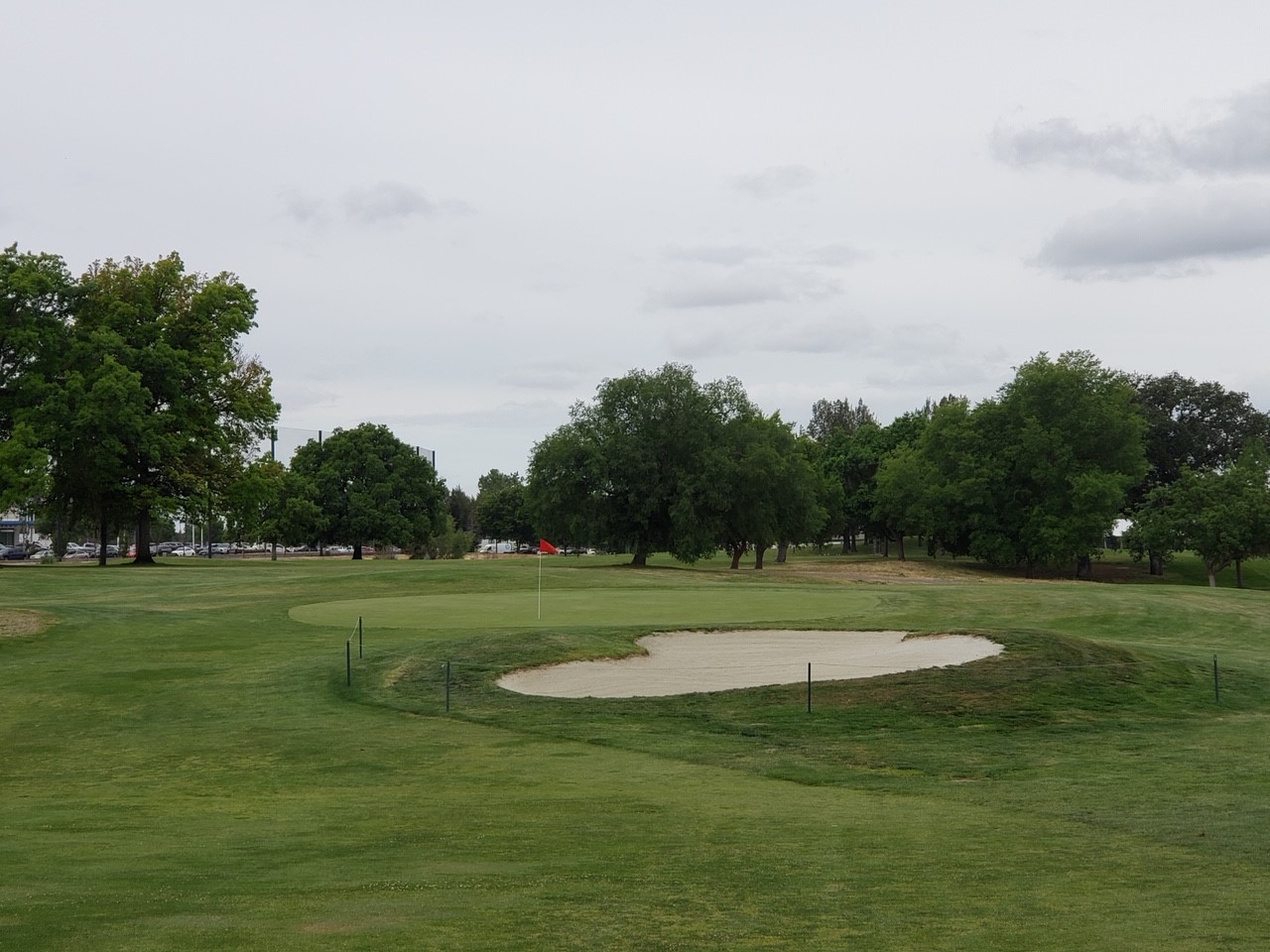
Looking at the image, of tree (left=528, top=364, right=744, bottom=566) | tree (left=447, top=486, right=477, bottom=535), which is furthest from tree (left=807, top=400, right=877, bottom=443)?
tree (left=528, top=364, right=744, bottom=566)

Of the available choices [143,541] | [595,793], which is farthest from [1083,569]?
[595,793]

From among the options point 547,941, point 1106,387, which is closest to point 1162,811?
point 547,941

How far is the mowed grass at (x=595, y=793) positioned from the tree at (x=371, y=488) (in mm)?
57538

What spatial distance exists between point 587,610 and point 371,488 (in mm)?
60422

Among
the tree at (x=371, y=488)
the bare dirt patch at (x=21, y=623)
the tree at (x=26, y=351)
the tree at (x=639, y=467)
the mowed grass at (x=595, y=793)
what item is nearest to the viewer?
the mowed grass at (x=595, y=793)

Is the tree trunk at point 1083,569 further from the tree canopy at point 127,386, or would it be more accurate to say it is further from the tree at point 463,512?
the tree at point 463,512

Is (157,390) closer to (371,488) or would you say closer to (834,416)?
(371,488)

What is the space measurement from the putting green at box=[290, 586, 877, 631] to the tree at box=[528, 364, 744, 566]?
27.3 meters

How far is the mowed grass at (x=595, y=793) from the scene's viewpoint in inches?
333

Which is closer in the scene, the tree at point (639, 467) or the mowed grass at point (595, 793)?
the mowed grass at point (595, 793)

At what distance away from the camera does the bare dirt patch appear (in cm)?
3010

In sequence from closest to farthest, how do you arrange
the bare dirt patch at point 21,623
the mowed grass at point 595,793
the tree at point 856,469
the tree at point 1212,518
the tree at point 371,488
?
the mowed grass at point 595,793, the bare dirt patch at point 21,623, the tree at point 1212,518, the tree at point 371,488, the tree at point 856,469

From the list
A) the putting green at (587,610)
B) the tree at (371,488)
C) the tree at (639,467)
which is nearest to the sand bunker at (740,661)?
the putting green at (587,610)

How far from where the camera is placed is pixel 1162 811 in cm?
1358
